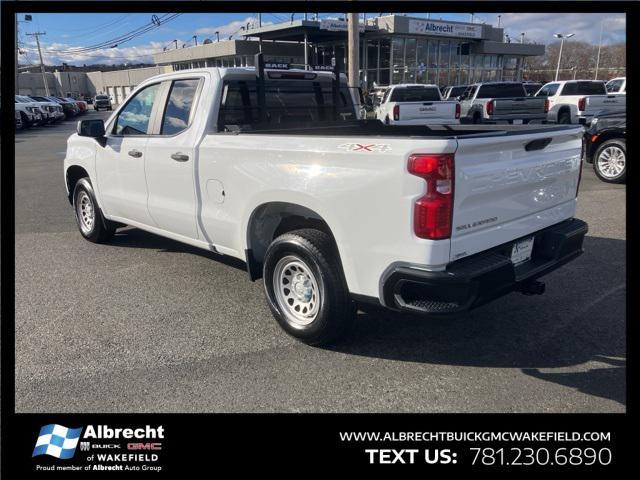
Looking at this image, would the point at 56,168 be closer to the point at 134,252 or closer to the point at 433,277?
the point at 134,252

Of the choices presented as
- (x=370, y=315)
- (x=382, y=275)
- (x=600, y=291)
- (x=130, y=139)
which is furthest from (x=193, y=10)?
(x=600, y=291)

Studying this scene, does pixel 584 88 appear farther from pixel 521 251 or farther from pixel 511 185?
pixel 511 185

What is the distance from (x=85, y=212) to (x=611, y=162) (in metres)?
8.88

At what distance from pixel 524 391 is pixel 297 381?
140 centimetres

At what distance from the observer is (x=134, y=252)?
20.0 ft

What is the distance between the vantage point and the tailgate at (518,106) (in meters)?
17.3

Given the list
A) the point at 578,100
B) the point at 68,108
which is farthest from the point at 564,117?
the point at 68,108

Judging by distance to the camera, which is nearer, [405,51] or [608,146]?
[608,146]

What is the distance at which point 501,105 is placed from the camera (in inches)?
684

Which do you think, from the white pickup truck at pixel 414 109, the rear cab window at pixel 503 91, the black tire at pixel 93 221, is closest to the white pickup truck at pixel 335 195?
the black tire at pixel 93 221

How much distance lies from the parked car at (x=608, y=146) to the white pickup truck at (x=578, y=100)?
8.66m

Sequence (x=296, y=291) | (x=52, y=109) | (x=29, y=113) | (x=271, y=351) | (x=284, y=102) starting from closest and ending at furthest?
1. (x=271, y=351)
2. (x=296, y=291)
3. (x=284, y=102)
4. (x=29, y=113)
5. (x=52, y=109)

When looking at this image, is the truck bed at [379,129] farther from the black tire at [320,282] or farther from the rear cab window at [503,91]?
the rear cab window at [503,91]

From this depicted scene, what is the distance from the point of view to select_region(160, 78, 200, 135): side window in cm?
467
